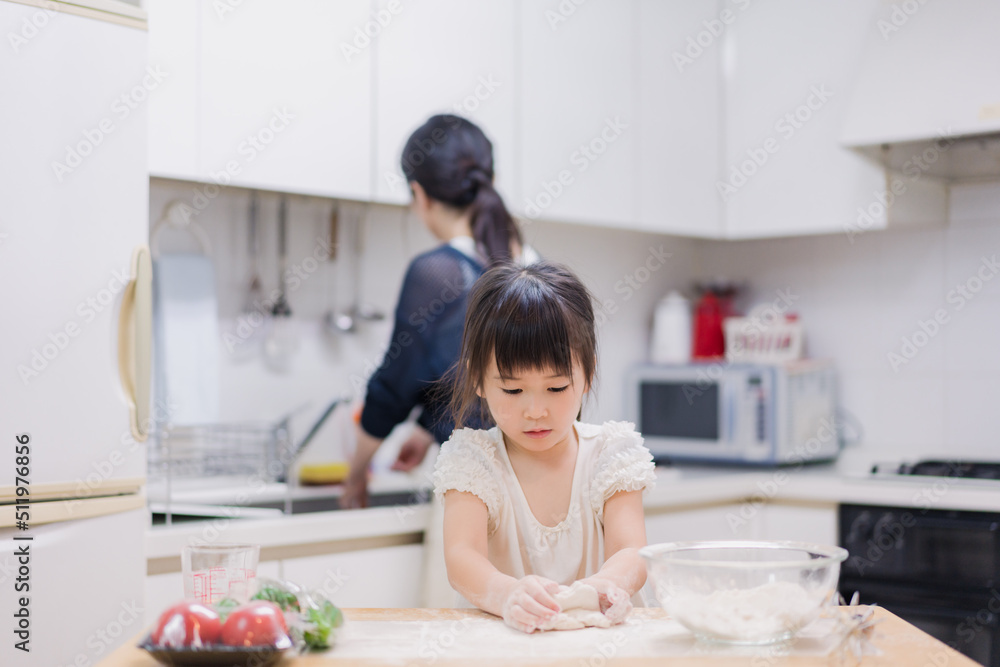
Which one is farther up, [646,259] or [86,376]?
[646,259]

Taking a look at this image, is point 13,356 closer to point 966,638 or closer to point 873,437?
point 966,638

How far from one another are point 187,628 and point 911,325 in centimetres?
239

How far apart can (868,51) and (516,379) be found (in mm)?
1767

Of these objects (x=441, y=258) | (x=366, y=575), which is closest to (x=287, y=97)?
(x=441, y=258)

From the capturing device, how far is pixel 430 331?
5.72ft

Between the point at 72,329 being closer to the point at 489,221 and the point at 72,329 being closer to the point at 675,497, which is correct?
the point at 489,221

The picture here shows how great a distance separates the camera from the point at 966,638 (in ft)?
6.86

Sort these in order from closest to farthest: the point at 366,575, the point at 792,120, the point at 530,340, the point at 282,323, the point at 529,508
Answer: the point at 530,340 < the point at 529,508 < the point at 366,575 < the point at 282,323 < the point at 792,120

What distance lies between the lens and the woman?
5.66 feet

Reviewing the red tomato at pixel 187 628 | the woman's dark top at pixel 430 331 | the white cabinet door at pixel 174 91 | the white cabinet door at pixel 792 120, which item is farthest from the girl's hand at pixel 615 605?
the white cabinet door at pixel 792 120

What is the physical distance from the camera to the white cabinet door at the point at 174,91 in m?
1.76

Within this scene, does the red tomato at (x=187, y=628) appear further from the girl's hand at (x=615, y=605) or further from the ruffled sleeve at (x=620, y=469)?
the ruffled sleeve at (x=620, y=469)

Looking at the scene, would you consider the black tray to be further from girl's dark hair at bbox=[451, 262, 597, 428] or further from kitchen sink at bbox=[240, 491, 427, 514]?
kitchen sink at bbox=[240, 491, 427, 514]

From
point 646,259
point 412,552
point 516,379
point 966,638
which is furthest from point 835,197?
point 516,379
